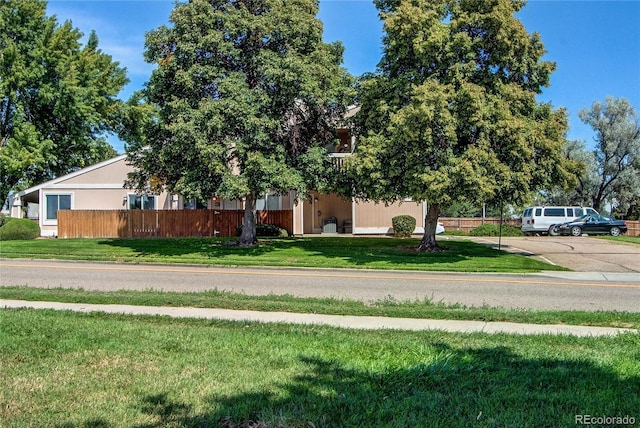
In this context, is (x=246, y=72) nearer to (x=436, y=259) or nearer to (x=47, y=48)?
(x=436, y=259)

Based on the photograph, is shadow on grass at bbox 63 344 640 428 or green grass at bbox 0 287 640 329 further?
green grass at bbox 0 287 640 329

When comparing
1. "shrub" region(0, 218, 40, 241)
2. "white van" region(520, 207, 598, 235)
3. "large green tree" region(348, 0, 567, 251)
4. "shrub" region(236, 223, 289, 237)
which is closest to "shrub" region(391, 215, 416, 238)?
"shrub" region(236, 223, 289, 237)

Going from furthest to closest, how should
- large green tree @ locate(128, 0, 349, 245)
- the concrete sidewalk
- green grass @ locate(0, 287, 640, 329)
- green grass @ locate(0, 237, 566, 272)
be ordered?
large green tree @ locate(128, 0, 349, 245)
green grass @ locate(0, 237, 566, 272)
green grass @ locate(0, 287, 640, 329)
the concrete sidewalk

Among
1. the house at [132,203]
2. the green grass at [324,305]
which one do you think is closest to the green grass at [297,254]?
the green grass at [324,305]

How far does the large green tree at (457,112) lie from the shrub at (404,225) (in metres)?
8.02

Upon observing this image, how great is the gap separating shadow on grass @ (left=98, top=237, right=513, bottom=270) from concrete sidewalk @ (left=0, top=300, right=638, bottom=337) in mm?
7495

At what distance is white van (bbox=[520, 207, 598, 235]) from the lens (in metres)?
33.5

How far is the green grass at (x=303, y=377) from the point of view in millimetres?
3904

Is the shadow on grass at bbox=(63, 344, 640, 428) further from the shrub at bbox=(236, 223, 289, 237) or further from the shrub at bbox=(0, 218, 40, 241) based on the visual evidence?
the shrub at bbox=(0, 218, 40, 241)

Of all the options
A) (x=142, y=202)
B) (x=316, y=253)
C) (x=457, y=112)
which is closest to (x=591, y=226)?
(x=457, y=112)

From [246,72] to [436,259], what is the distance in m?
10.4

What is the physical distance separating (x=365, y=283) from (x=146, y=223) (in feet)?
61.4

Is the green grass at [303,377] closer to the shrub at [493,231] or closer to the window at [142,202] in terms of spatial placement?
the window at [142,202]

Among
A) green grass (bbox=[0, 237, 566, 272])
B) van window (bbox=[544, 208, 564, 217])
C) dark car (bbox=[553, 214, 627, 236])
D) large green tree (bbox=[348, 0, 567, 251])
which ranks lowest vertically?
green grass (bbox=[0, 237, 566, 272])
